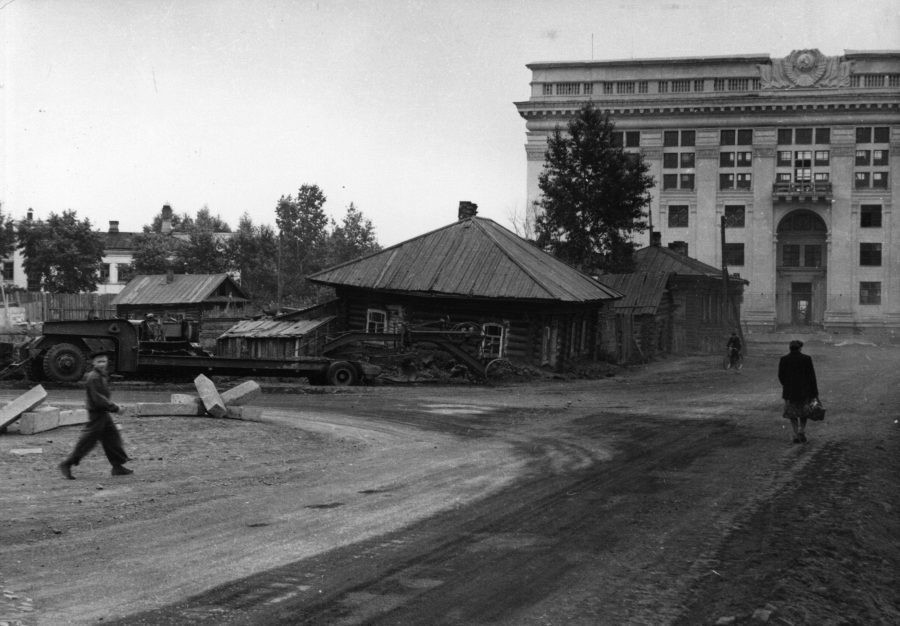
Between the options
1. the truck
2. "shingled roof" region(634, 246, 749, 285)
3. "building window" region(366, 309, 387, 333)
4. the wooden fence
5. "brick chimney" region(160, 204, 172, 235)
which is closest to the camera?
the truck

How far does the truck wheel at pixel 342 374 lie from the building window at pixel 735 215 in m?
60.6

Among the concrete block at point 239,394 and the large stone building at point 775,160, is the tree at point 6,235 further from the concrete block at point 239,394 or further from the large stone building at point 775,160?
the concrete block at point 239,394

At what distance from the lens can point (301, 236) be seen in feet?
283

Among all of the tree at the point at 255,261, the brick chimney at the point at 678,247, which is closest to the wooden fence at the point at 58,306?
the tree at the point at 255,261

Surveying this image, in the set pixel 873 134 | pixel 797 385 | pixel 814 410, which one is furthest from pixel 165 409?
pixel 873 134

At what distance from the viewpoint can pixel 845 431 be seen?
17250 mm

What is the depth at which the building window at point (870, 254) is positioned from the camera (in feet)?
259

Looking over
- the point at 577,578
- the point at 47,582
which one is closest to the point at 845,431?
the point at 577,578

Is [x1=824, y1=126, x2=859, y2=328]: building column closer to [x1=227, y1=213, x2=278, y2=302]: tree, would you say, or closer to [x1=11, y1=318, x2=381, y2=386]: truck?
[x1=227, y1=213, x2=278, y2=302]: tree

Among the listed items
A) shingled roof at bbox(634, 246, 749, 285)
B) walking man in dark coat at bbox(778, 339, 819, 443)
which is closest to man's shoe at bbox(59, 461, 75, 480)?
walking man in dark coat at bbox(778, 339, 819, 443)

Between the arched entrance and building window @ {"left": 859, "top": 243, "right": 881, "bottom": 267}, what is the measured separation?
3.14m

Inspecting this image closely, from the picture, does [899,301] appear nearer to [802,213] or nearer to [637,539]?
[802,213]

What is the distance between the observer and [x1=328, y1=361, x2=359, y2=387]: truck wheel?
90.8 feet

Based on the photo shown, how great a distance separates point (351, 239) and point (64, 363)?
6142 centimetres
